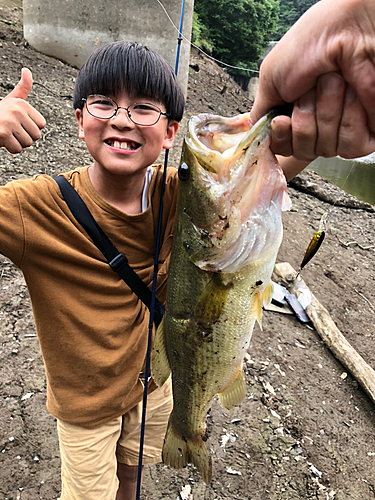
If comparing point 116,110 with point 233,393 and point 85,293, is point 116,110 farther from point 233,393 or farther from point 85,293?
point 233,393

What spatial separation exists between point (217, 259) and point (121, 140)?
693 mm

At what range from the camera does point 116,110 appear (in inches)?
65.2

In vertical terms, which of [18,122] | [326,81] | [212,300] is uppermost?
[326,81]

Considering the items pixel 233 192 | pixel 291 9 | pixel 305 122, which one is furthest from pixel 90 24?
pixel 291 9

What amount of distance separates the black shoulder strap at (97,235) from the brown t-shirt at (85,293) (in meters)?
0.03

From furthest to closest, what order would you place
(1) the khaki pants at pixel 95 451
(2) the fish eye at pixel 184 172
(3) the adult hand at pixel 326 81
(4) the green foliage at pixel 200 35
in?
(4) the green foliage at pixel 200 35 < (1) the khaki pants at pixel 95 451 < (2) the fish eye at pixel 184 172 < (3) the adult hand at pixel 326 81

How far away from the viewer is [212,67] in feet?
71.9

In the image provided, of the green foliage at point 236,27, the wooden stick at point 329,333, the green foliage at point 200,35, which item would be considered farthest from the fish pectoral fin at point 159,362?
the green foliage at point 236,27

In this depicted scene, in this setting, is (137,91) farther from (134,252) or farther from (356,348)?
(356,348)

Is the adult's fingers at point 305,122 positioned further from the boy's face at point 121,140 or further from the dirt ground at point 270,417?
the dirt ground at point 270,417

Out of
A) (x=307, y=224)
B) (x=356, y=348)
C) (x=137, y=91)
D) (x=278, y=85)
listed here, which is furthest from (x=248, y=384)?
(x=307, y=224)

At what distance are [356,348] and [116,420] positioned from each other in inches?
145

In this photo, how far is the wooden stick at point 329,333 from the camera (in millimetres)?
3955

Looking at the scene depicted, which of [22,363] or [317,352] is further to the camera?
[317,352]
